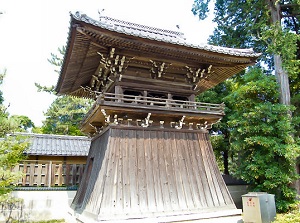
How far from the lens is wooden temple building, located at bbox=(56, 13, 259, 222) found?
759cm

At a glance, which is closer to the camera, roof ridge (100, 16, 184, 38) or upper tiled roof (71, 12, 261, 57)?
upper tiled roof (71, 12, 261, 57)

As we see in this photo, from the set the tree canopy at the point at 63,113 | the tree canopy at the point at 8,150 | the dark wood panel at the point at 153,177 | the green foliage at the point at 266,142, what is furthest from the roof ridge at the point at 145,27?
the tree canopy at the point at 63,113

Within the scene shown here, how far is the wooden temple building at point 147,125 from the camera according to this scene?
7590mm

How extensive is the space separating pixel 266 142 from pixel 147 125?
20.4ft

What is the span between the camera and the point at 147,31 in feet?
37.9

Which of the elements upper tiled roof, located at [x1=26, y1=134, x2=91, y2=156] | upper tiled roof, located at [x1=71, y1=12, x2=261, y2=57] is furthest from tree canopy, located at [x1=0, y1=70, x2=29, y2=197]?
upper tiled roof, located at [x1=26, y1=134, x2=91, y2=156]

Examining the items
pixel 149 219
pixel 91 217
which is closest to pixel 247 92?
pixel 149 219

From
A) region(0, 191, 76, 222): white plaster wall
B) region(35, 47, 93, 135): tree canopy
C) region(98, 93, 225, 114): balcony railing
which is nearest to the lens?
region(98, 93, 225, 114): balcony railing

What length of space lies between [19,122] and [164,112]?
4.88 meters

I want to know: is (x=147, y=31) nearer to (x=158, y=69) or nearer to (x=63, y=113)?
(x=158, y=69)

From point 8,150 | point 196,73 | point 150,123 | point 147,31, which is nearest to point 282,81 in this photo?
point 196,73

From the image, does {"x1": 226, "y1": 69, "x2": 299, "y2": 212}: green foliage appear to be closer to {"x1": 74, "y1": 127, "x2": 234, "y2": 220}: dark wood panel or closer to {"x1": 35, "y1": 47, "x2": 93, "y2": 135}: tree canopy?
{"x1": 74, "y1": 127, "x2": 234, "y2": 220}: dark wood panel

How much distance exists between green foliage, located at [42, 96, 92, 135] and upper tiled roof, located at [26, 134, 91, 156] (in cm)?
1155

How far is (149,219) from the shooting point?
744cm
